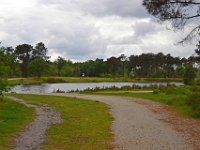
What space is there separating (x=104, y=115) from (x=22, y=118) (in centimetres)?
452

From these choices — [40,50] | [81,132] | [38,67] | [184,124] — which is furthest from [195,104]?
[40,50]

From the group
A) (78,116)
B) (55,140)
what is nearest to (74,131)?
(55,140)

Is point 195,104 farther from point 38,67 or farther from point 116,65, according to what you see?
point 116,65

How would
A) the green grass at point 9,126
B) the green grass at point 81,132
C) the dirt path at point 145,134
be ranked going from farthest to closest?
the green grass at point 9,126 → the green grass at point 81,132 → the dirt path at point 145,134

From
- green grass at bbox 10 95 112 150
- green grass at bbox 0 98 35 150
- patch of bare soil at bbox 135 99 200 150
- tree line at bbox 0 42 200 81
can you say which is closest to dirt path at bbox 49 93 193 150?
patch of bare soil at bbox 135 99 200 150

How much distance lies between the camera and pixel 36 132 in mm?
16828

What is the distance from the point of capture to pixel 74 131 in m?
17.2

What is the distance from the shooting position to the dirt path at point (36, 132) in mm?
13742

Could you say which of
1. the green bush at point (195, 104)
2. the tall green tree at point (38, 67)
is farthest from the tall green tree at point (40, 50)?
the green bush at point (195, 104)

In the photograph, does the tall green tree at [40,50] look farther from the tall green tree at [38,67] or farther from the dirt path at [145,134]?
the dirt path at [145,134]

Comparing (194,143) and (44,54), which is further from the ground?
(44,54)

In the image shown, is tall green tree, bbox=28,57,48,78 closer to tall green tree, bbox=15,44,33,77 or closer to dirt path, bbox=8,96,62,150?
tall green tree, bbox=15,44,33,77

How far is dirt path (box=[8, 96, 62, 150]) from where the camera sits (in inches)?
541

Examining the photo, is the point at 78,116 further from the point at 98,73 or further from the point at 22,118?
the point at 98,73
